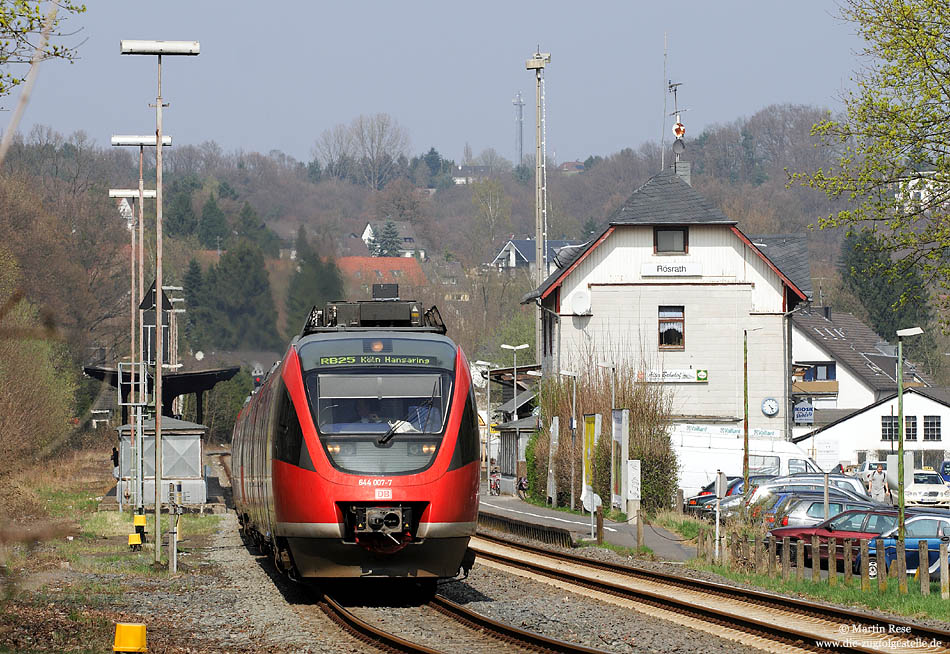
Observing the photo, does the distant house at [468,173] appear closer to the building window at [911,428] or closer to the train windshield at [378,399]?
the building window at [911,428]

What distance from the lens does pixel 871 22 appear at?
920 inches

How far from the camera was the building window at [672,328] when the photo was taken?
2004 inches

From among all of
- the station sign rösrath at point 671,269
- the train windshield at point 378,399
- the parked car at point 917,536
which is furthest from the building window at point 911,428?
the train windshield at point 378,399

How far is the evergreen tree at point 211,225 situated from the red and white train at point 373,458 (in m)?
38.0

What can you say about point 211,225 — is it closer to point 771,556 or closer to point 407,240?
point 771,556

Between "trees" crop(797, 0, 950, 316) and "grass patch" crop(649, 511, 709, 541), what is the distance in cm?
936

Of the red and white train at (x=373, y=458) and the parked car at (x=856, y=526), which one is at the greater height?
the red and white train at (x=373, y=458)

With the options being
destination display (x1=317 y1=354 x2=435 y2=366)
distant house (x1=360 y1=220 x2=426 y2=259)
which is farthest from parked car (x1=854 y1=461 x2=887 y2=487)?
distant house (x1=360 y1=220 x2=426 y2=259)

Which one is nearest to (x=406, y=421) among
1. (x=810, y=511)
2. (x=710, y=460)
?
(x=810, y=511)

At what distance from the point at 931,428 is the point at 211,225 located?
39565mm

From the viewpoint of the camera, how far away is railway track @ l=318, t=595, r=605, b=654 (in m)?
11.5

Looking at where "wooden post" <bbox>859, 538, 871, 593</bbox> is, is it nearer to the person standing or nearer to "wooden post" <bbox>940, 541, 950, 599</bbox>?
"wooden post" <bbox>940, 541, 950, 599</bbox>

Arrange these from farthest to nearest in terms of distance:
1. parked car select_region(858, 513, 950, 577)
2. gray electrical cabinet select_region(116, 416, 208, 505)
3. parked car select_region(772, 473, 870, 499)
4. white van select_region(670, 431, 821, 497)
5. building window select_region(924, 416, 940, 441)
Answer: building window select_region(924, 416, 940, 441) → white van select_region(670, 431, 821, 497) → gray electrical cabinet select_region(116, 416, 208, 505) → parked car select_region(772, 473, 870, 499) → parked car select_region(858, 513, 950, 577)

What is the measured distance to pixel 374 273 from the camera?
6309cm
